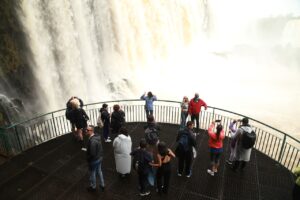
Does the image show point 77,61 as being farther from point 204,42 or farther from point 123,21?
point 204,42

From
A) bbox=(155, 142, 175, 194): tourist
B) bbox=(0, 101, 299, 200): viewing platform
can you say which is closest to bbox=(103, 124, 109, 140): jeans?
bbox=(0, 101, 299, 200): viewing platform

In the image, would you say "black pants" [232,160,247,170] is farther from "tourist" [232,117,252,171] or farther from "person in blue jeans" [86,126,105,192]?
"person in blue jeans" [86,126,105,192]

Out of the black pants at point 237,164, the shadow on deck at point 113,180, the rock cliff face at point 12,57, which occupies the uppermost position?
the rock cliff face at point 12,57

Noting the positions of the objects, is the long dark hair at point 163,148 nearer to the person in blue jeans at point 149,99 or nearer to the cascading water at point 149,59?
the person in blue jeans at point 149,99

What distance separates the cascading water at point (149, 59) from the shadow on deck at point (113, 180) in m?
8.19

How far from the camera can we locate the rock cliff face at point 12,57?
13.2 meters

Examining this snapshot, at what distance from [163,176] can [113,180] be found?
1795 mm

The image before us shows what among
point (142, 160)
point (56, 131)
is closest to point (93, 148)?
point (142, 160)

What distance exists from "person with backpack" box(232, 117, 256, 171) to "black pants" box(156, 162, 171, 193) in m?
2.35

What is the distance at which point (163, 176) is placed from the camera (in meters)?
6.25

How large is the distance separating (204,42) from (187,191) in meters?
38.7

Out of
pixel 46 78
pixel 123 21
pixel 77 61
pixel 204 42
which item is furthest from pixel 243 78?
pixel 46 78

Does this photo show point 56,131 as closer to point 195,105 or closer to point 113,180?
point 113,180

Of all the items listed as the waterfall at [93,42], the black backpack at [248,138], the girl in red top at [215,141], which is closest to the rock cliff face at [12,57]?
the waterfall at [93,42]
